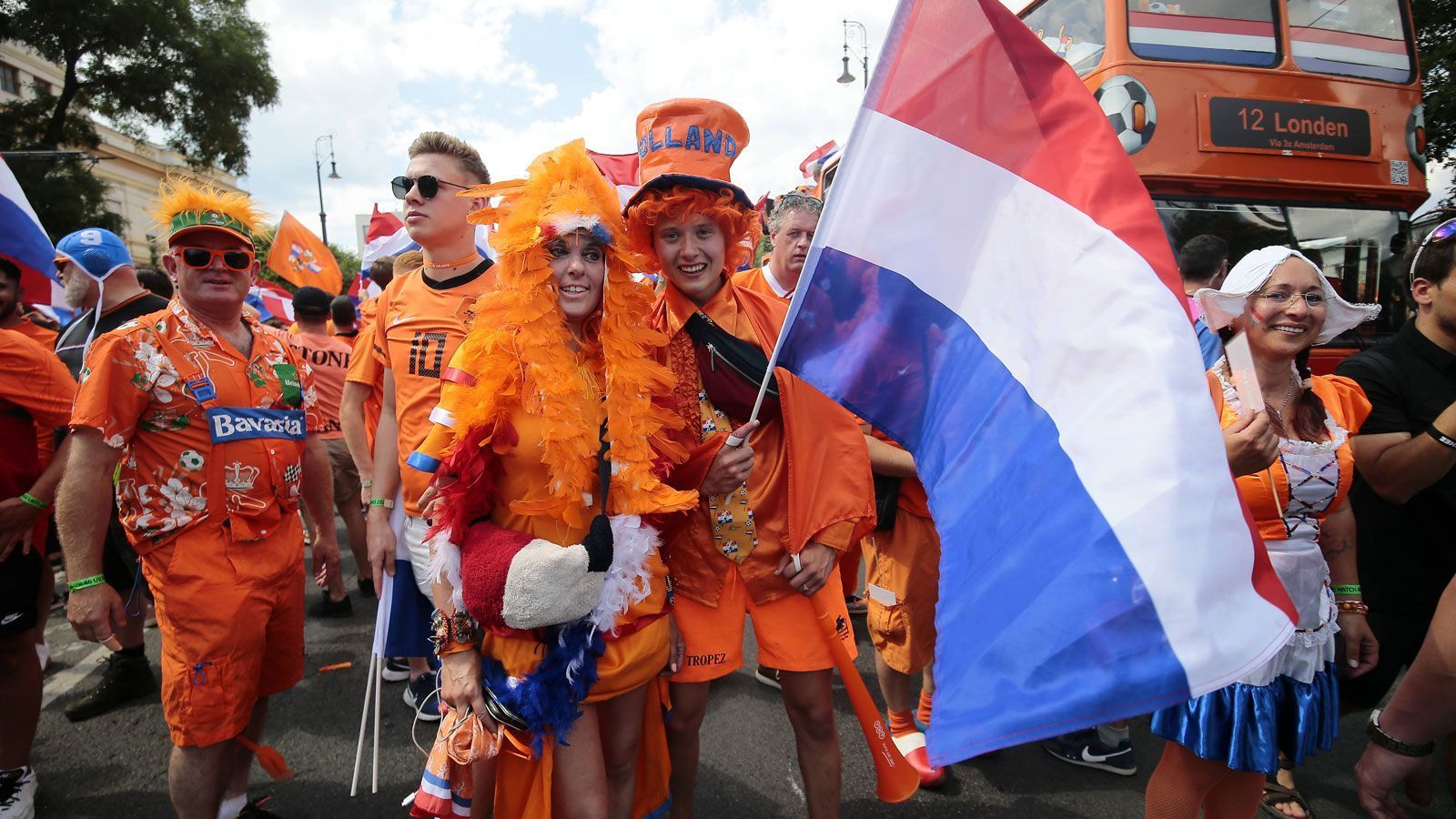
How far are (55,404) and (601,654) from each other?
2.75 metres

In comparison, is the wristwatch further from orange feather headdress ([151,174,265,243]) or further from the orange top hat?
orange feather headdress ([151,174,265,243])

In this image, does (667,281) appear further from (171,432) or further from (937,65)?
(171,432)

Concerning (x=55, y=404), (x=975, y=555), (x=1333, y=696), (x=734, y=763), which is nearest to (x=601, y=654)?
(x=975, y=555)

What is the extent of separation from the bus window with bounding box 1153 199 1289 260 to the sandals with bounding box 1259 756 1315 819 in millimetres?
3416

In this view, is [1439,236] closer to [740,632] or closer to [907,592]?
[907,592]

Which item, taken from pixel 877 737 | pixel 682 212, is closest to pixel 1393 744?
pixel 877 737

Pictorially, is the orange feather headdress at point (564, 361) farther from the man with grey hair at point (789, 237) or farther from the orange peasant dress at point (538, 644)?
the man with grey hair at point (789, 237)

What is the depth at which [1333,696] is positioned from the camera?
7.29 ft

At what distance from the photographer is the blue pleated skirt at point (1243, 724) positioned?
2.07 metres

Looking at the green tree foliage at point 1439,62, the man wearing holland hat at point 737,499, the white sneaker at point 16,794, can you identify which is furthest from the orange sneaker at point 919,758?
the green tree foliage at point 1439,62

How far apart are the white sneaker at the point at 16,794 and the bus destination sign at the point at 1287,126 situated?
7206mm

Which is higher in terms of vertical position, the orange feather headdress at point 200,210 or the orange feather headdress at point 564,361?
the orange feather headdress at point 200,210

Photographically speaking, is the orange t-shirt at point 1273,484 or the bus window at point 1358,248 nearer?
the orange t-shirt at point 1273,484

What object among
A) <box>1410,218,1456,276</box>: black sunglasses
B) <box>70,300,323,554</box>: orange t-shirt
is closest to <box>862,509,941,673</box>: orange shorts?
<box>1410,218,1456,276</box>: black sunglasses
